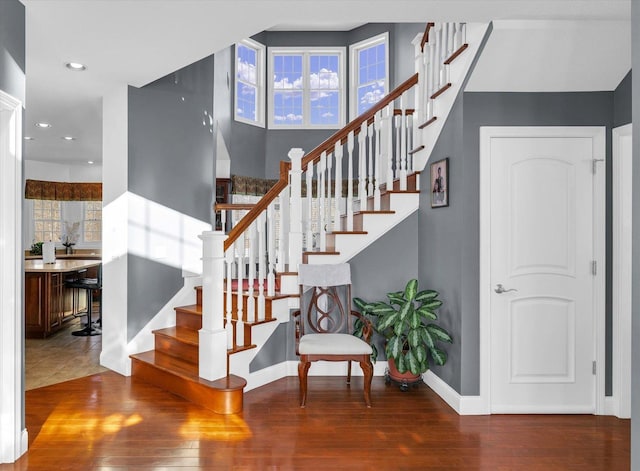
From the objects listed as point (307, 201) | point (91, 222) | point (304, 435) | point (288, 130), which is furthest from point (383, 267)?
point (91, 222)

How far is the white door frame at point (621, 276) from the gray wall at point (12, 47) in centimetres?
401

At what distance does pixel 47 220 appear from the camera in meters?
8.38

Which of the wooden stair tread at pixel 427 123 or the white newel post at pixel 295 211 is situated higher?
the wooden stair tread at pixel 427 123

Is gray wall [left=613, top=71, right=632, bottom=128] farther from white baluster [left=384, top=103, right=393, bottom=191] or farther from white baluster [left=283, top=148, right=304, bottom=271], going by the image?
white baluster [left=283, top=148, right=304, bottom=271]

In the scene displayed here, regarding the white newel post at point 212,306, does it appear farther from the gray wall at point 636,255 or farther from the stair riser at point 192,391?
the gray wall at point 636,255

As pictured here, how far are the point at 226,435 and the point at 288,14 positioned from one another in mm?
2738

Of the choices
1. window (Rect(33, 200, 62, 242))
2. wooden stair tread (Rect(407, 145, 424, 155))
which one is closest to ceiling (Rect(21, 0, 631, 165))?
wooden stair tread (Rect(407, 145, 424, 155))

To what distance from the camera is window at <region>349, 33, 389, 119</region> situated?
23.5 feet

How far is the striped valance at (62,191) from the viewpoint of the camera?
26.6 feet

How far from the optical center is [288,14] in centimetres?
263

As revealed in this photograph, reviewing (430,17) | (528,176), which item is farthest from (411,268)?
(430,17)

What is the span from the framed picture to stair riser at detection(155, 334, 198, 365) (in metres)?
2.41

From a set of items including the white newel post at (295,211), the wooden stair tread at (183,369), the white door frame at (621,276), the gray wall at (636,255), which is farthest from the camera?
the white newel post at (295,211)

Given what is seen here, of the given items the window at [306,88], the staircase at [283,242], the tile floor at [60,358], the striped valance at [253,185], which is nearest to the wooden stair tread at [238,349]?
the staircase at [283,242]
